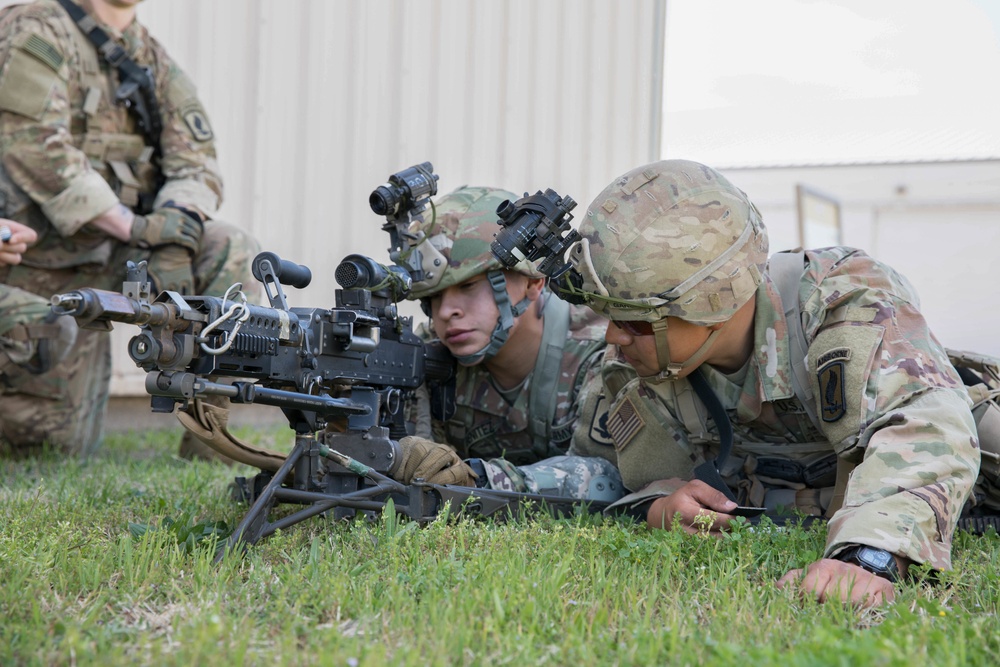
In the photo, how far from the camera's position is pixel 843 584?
2.68 meters

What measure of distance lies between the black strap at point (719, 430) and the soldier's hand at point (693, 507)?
0.34ft

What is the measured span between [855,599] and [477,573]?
1.03 meters

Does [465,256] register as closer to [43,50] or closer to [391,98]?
[43,50]

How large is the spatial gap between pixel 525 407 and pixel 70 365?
3081 millimetres

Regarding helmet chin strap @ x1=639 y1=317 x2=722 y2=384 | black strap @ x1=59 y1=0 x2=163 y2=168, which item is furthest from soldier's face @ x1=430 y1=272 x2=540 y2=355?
black strap @ x1=59 y1=0 x2=163 y2=168

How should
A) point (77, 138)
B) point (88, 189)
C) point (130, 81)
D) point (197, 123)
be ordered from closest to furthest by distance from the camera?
point (88, 189) → point (77, 138) → point (130, 81) → point (197, 123)

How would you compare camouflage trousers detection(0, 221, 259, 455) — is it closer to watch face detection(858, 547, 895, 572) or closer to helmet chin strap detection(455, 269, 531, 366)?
helmet chin strap detection(455, 269, 531, 366)

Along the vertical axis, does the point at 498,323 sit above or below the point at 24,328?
above

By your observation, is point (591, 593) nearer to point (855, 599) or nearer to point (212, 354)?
point (855, 599)

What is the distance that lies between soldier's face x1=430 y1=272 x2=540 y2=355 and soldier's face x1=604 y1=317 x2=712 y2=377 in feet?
3.38

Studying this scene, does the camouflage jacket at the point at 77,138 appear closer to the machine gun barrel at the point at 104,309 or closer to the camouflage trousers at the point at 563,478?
the camouflage trousers at the point at 563,478

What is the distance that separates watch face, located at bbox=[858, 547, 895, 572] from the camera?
2.74 meters

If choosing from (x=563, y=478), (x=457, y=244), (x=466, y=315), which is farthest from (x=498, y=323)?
(x=563, y=478)

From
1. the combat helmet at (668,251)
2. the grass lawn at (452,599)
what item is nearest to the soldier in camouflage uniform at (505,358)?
the grass lawn at (452,599)
